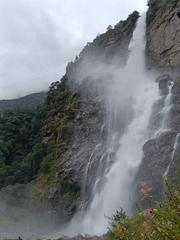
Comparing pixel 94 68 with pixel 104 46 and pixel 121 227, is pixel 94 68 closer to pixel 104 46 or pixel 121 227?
pixel 104 46

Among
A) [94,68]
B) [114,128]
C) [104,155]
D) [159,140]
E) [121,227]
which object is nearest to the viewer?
[121,227]

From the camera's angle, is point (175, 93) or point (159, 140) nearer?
point (159, 140)

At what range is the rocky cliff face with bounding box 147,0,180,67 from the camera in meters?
71.4

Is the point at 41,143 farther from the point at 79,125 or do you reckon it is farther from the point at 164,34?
the point at 164,34

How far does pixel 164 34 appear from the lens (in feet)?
242

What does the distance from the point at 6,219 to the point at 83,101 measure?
2098 centimetres

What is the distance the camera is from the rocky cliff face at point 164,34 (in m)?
71.4

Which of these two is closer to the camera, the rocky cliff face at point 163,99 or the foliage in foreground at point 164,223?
the foliage in foreground at point 164,223

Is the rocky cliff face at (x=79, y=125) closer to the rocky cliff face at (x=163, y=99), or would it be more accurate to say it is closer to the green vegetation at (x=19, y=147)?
the green vegetation at (x=19, y=147)

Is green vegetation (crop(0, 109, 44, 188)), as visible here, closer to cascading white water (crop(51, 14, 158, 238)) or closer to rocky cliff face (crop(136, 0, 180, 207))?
cascading white water (crop(51, 14, 158, 238))

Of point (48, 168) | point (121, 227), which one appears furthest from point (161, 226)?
point (48, 168)

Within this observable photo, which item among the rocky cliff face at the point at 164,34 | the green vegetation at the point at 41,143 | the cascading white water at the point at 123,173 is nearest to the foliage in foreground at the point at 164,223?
the cascading white water at the point at 123,173

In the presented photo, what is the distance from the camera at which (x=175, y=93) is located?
60.1 m

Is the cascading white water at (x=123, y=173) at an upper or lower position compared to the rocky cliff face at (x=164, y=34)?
lower
